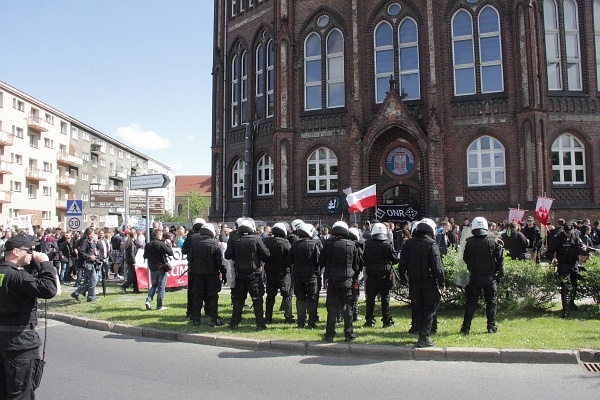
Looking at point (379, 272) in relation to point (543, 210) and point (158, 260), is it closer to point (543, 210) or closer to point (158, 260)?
point (158, 260)

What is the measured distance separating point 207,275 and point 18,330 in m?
5.55

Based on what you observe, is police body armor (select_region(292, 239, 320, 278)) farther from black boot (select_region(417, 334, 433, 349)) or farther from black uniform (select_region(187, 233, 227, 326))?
black boot (select_region(417, 334, 433, 349))

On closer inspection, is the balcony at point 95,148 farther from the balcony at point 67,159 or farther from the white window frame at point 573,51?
the white window frame at point 573,51

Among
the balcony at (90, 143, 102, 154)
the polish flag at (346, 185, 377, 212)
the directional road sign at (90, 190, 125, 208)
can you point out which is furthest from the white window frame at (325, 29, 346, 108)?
the balcony at (90, 143, 102, 154)

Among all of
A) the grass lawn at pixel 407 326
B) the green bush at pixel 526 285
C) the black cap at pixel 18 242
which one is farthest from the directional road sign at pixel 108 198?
the black cap at pixel 18 242

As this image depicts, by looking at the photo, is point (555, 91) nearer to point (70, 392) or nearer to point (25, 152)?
point (70, 392)

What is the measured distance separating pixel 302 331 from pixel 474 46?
19110mm

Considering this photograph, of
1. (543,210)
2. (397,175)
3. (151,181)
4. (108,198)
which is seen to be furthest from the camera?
(397,175)

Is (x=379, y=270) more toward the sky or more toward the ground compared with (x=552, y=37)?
more toward the ground

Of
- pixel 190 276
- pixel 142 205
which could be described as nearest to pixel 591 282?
pixel 190 276

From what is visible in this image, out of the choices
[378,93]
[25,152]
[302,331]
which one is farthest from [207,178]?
[302,331]

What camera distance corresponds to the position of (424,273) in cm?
790

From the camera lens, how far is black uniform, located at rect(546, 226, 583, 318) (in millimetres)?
9906

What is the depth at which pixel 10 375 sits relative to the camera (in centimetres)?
406
